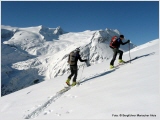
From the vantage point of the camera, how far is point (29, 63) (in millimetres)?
110750

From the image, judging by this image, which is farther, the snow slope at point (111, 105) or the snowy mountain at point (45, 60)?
the snowy mountain at point (45, 60)

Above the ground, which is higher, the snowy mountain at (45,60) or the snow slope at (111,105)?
the snowy mountain at (45,60)

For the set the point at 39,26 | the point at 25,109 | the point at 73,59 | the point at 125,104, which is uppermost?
the point at 39,26

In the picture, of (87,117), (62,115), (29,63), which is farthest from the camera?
(29,63)

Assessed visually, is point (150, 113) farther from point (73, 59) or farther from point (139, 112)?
point (73, 59)

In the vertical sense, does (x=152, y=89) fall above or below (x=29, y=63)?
below

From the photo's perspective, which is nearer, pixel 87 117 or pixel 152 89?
pixel 87 117

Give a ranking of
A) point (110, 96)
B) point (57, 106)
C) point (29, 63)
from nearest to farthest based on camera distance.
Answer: point (110, 96)
point (57, 106)
point (29, 63)

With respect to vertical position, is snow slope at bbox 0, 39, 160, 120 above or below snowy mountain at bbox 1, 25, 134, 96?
below

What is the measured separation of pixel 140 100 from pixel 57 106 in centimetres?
344

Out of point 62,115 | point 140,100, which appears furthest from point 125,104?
point 62,115

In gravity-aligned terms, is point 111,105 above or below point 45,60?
below

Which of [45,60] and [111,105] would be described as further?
[45,60]

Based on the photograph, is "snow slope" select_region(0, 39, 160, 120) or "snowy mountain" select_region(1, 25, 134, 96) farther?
"snowy mountain" select_region(1, 25, 134, 96)
